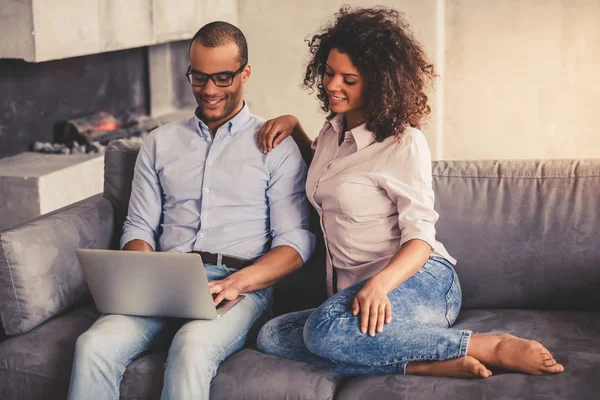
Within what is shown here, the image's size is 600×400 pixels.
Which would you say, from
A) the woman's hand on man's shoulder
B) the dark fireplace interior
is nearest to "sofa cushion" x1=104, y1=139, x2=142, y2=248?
the woman's hand on man's shoulder

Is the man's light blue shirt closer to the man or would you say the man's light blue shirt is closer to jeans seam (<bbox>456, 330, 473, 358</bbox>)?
the man

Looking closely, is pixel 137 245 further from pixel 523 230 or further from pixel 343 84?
pixel 523 230

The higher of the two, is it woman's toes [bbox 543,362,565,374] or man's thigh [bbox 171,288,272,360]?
man's thigh [bbox 171,288,272,360]

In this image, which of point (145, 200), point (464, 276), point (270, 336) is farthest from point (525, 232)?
point (145, 200)

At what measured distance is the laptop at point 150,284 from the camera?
1.84 m

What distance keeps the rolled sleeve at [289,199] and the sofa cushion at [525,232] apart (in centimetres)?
38

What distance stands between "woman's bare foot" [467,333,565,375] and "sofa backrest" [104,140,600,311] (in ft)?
1.33

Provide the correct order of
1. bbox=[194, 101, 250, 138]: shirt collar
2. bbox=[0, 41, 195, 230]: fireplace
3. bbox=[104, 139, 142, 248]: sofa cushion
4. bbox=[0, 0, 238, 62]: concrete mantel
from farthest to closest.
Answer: bbox=[0, 41, 195, 230]: fireplace → bbox=[0, 0, 238, 62]: concrete mantel → bbox=[104, 139, 142, 248]: sofa cushion → bbox=[194, 101, 250, 138]: shirt collar

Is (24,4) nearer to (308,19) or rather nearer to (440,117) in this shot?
(308,19)

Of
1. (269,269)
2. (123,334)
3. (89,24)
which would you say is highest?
(89,24)

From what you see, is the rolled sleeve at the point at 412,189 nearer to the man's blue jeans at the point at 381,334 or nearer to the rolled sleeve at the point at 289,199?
the man's blue jeans at the point at 381,334

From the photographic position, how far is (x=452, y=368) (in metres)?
1.82

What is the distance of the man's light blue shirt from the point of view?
225 cm

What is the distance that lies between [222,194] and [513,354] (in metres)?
0.91
